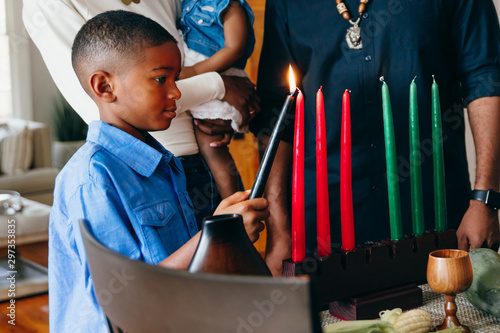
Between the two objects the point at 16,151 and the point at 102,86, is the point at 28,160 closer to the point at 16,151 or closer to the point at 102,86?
the point at 16,151

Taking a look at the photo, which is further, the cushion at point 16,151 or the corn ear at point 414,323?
the cushion at point 16,151

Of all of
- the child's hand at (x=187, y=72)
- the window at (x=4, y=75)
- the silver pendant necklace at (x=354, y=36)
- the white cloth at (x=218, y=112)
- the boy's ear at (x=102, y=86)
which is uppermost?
the window at (x=4, y=75)

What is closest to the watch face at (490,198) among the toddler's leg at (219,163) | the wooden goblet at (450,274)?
the wooden goblet at (450,274)

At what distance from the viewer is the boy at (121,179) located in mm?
750

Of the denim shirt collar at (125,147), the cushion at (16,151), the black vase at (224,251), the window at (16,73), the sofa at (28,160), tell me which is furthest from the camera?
the window at (16,73)

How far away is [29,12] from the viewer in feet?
3.72

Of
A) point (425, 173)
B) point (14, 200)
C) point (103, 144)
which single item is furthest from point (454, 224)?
point (14, 200)

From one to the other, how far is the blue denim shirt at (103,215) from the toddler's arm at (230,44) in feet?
1.67

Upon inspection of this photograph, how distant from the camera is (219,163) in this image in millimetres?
1314

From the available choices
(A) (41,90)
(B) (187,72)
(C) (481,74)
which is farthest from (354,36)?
(A) (41,90)

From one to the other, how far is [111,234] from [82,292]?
113mm

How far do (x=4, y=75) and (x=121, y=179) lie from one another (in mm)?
5329

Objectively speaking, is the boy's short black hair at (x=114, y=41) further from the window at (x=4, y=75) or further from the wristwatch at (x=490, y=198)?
the window at (x=4, y=75)

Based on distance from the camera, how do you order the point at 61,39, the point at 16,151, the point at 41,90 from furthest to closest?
the point at 41,90, the point at 16,151, the point at 61,39
